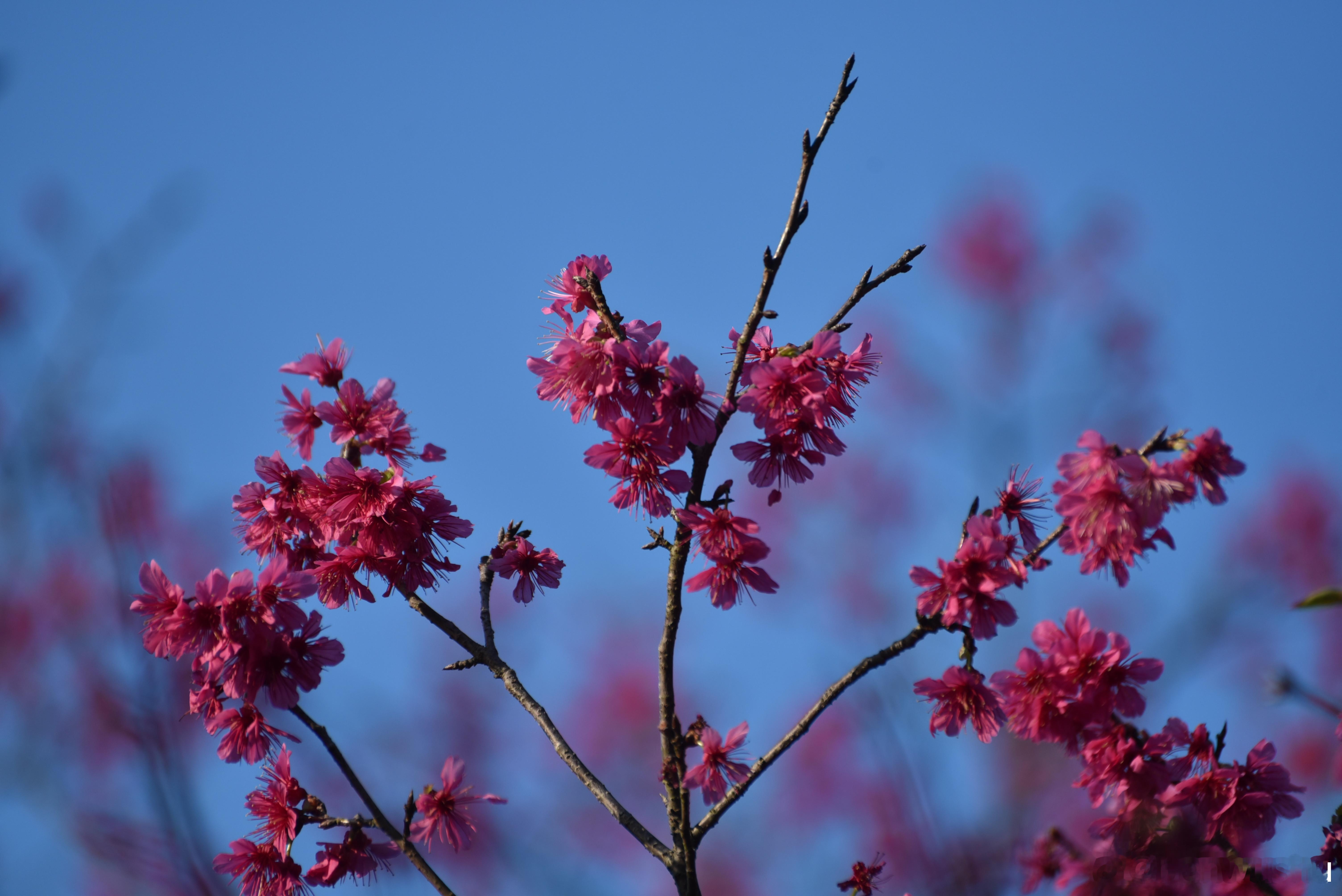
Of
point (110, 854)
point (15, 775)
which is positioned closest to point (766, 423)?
point (110, 854)

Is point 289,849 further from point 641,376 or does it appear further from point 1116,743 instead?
point 1116,743

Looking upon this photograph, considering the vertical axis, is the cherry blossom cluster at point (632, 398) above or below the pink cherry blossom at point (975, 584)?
above

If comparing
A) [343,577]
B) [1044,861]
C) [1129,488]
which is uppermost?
[343,577]

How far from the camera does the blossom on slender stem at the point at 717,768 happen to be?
294 centimetres

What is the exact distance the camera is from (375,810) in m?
2.58

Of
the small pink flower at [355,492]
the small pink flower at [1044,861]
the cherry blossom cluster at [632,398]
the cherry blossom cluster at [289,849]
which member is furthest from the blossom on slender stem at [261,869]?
the small pink flower at [1044,861]

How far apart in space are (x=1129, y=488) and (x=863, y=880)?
1576 mm

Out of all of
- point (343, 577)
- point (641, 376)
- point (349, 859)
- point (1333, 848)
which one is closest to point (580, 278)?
point (641, 376)

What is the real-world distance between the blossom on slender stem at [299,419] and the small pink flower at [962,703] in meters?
2.27

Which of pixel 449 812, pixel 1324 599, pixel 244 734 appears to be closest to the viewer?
pixel 1324 599

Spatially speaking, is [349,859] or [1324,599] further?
[349,859]

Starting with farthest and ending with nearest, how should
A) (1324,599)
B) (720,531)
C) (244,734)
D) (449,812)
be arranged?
1. (449,812)
2. (244,734)
3. (720,531)
4. (1324,599)

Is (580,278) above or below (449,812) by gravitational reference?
above

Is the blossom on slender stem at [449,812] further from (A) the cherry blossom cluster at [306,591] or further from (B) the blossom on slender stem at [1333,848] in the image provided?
(B) the blossom on slender stem at [1333,848]
